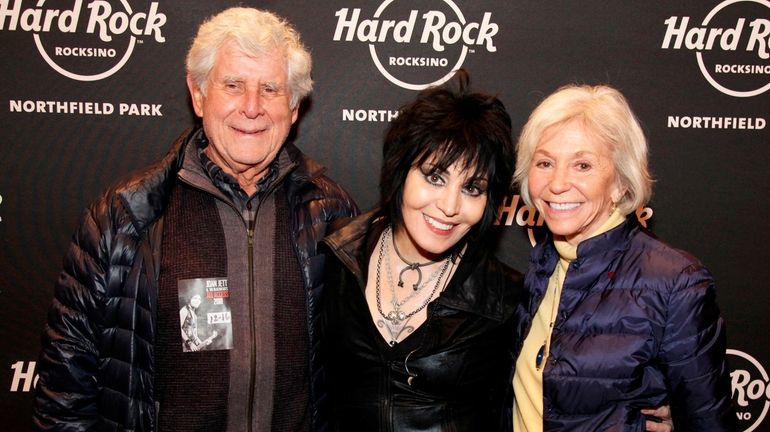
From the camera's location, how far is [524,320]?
1864 millimetres

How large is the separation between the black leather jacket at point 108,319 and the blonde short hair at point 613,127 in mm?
1158

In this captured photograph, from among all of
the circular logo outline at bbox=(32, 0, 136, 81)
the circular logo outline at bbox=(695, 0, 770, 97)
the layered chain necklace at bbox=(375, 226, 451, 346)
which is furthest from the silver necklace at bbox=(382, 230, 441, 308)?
the circular logo outline at bbox=(695, 0, 770, 97)

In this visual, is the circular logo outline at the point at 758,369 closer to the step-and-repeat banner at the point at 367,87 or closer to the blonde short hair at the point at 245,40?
the step-and-repeat banner at the point at 367,87

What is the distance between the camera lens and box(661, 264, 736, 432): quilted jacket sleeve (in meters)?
1.52

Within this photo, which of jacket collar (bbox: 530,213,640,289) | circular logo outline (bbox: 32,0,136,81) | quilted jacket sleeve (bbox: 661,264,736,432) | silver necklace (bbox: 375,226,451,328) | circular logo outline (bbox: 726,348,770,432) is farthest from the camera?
circular logo outline (bbox: 726,348,770,432)

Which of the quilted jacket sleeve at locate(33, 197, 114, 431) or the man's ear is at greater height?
the man's ear

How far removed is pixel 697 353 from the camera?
1524mm

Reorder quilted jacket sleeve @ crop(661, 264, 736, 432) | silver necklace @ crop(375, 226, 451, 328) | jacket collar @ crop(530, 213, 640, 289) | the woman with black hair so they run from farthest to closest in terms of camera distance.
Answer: silver necklace @ crop(375, 226, 451, 328) < the woman with black hair < jacket collar @ crop(530, 213, 640, 289) < quilted jacket sleeve @ crop(661, 264, 736, 432)

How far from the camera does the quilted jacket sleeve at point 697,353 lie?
1.52 m

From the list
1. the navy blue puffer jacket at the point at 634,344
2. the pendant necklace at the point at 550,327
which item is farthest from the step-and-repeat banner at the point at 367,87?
the navy blue puffer jacket at the point at 634,344

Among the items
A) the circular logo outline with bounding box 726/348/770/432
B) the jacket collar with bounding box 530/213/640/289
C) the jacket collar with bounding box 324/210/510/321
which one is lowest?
the circular logo outline with bounding box 726/348/770/432

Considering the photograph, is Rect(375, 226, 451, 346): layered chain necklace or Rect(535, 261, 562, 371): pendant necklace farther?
Rect(375, 226, 451, 346): layered chain necklace

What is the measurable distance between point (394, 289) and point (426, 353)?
0.82ft

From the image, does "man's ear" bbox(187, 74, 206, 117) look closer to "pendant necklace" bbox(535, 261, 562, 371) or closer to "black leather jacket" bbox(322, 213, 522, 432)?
"black leather jacket" bbox(322, 213, 522, 432)
